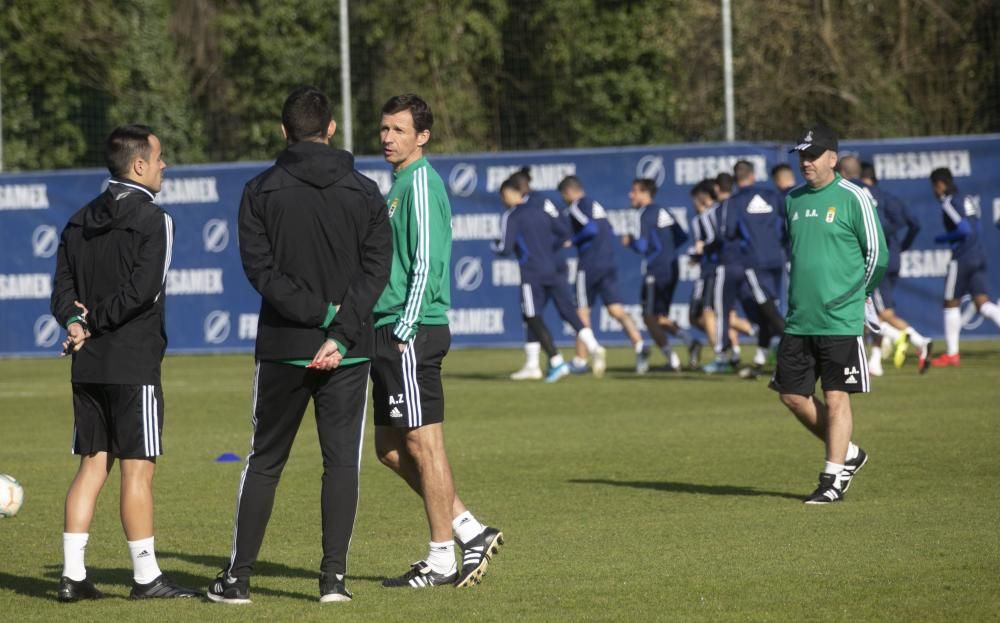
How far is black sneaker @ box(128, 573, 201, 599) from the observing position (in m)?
7.10

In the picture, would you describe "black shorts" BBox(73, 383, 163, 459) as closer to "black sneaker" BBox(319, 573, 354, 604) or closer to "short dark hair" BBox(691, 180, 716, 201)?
"black sneaker" BBox(319, 573, 354, 604)

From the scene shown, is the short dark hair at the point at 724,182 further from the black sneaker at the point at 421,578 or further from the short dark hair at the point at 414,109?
the black sneaker at the point at 421,578

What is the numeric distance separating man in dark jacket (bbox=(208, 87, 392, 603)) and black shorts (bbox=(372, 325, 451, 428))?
13.7 inches

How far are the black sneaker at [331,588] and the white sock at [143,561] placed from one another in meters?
0.86

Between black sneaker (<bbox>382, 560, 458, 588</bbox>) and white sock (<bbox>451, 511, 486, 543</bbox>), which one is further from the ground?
white sock (<bbox>451, 511, 486, 543</bbox>)

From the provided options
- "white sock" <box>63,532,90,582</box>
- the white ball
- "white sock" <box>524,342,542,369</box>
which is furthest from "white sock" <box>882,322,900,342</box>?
the white ball

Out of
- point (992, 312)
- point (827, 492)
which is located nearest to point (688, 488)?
point (827, 492)

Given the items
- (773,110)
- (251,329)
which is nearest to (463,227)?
(251,329)

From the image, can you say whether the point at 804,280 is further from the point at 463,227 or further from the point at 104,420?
the point at 463,227

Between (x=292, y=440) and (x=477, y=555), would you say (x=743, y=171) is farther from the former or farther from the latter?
(x=292, y=440)

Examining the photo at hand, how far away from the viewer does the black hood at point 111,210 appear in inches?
279

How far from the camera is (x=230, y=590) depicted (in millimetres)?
6770

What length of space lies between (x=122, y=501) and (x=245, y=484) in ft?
2.50

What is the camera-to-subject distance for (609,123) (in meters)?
32.8
